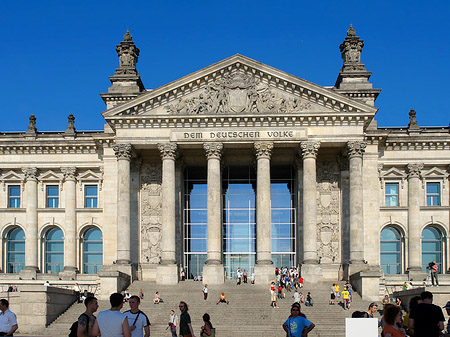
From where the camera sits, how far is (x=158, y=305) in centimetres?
4428

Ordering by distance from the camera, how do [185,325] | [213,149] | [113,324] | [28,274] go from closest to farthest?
[113,324] → [185,325] → [213,149] → [28,274]

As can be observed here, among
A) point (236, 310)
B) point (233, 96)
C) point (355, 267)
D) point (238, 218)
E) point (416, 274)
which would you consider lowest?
point (236, 310)

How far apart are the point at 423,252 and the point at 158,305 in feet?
88.1

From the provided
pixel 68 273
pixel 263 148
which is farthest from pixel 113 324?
pixel 68 273

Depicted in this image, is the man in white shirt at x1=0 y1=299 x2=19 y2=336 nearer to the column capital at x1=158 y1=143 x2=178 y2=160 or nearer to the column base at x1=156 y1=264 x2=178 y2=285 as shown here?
the column base at x1=156 y1=264 x2=178 y2=285

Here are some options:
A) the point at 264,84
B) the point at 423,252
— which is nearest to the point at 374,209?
the point at 423,252

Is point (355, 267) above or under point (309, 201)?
under

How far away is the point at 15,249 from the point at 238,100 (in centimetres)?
2554

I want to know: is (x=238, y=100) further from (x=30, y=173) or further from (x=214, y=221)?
(x=30, y=173)

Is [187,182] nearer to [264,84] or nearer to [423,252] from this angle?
[264,84]

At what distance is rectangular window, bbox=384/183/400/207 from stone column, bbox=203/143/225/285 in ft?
53.5

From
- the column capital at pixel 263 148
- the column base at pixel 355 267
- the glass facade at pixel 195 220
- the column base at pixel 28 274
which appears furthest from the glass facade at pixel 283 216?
the column base at pixel 28 274

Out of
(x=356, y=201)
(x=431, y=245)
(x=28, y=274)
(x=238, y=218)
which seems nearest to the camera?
(x=356, y=201)

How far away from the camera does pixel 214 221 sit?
5244 cm
